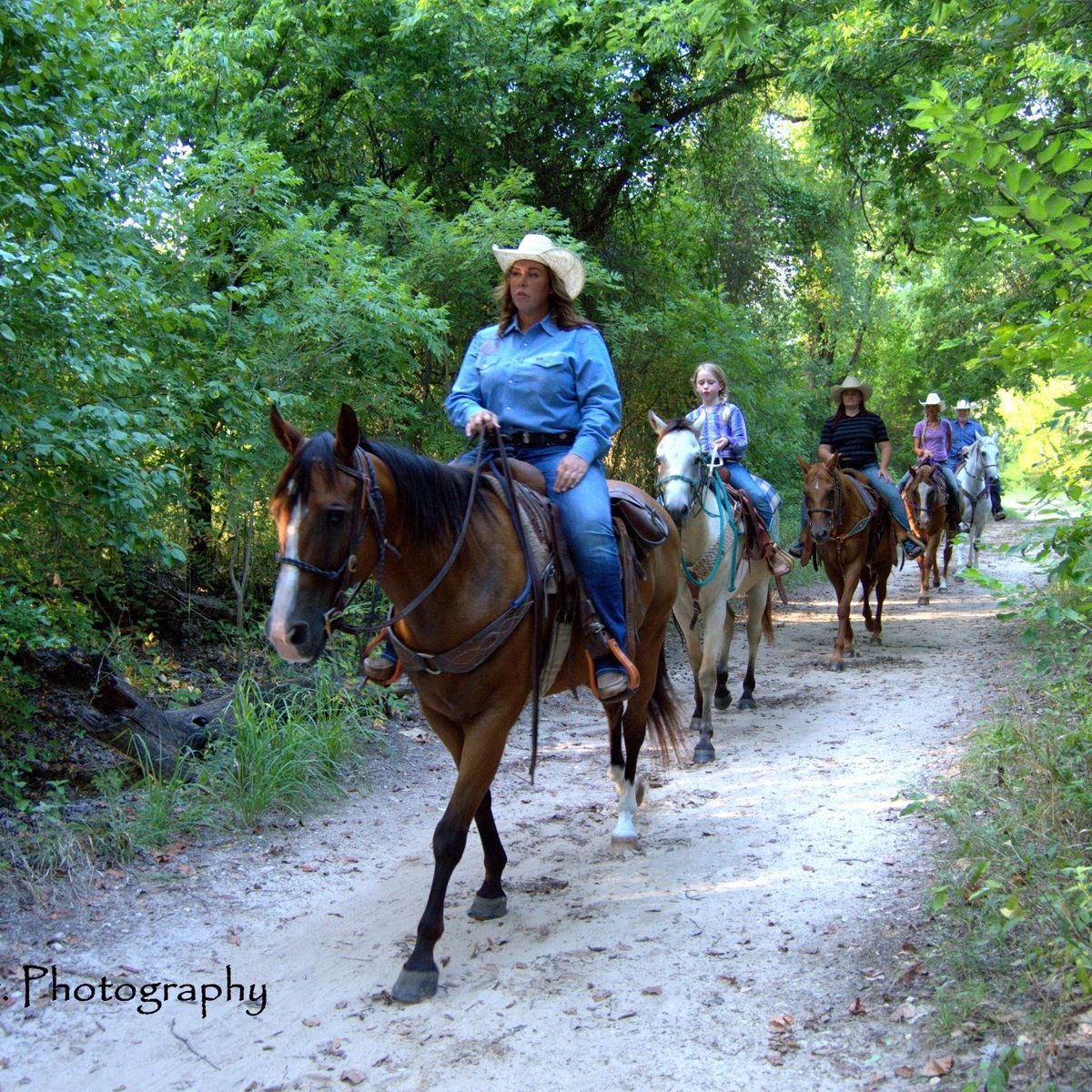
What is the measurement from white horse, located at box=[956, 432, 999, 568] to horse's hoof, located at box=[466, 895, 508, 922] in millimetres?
14875

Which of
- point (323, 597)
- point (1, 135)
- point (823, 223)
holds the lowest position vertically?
point (323, 597)

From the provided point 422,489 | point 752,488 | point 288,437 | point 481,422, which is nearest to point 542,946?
point 422,489

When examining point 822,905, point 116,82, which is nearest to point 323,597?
point 822,905

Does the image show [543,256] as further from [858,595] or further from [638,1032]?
[858,595]

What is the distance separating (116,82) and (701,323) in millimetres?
8069

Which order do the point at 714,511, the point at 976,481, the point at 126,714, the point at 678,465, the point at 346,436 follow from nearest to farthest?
the point at 346,436, the point at 126,714, the point at 678,465, the point at 714,511, the point at 976,481

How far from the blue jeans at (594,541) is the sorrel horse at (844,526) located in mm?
6270

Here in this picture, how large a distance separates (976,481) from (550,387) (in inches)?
590

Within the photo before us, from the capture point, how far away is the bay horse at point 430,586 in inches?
135

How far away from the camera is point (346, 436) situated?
356cm

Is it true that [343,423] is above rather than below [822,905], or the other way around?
above

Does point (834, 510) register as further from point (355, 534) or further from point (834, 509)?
point (355, 534)

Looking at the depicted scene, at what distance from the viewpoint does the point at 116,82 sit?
18.6 feet

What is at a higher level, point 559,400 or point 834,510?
point 559,400
